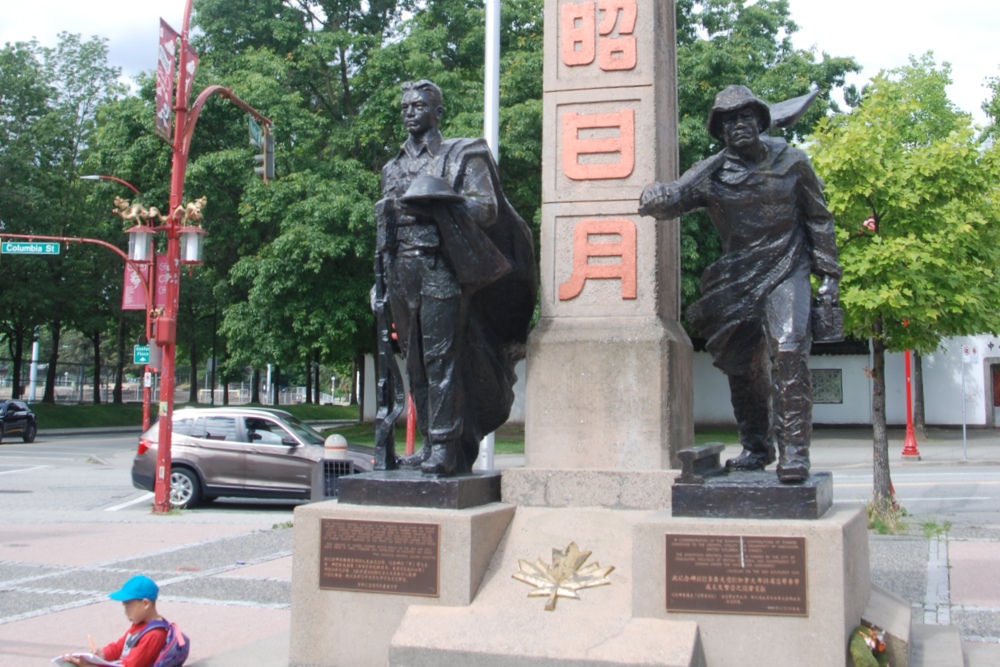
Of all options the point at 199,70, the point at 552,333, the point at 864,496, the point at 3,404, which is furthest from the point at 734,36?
the point at 3,404

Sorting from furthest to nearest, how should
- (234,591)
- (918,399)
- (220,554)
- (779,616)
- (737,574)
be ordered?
(918,399) → (220,554) → (234,591) → (737,574) → (779,616)

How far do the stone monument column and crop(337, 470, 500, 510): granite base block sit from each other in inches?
26.9

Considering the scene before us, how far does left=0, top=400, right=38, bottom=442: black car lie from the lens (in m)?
33.1

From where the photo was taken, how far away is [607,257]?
6254 millimetres

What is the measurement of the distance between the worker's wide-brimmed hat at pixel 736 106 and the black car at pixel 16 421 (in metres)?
32.7

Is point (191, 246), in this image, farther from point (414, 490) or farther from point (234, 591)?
point (414, 490)

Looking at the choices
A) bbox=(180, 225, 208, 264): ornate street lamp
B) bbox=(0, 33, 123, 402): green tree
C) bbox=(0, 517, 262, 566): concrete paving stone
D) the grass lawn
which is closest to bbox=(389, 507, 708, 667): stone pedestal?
bbox=(0, 517, 262, 566): concrete paving stone

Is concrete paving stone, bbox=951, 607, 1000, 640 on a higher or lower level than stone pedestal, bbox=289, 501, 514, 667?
lower

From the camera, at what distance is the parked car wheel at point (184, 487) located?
1500 cm

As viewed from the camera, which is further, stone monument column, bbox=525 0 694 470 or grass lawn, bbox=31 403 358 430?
grass lawn, bbox=31 403 358 430

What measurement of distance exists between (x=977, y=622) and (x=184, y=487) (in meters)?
11.4

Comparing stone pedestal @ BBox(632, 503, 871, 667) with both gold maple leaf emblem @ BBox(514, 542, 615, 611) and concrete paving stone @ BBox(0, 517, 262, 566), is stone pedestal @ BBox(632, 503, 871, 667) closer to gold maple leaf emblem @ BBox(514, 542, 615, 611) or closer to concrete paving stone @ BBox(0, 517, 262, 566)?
gold maple leaf emblem @ BBox(514, 542, 615, 611)

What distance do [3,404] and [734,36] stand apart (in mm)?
26054

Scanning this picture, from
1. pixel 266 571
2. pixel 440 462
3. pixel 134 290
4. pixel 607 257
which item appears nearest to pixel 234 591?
pixel 266 571
